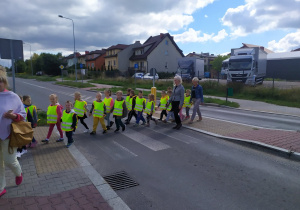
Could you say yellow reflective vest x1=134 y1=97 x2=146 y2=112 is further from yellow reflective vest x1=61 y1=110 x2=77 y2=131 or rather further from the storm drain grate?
the storm drain grate

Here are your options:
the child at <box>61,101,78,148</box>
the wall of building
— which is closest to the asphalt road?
the child at <box>61,101,78,148</box>

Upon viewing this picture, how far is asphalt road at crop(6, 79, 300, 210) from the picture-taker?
12.0 ft

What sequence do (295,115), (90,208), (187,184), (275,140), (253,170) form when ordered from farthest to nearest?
(295,115) < (275,140) < (253,170) < (187,184) < (90,208)

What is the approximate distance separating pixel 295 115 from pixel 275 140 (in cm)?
702

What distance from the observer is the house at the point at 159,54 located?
50531mm

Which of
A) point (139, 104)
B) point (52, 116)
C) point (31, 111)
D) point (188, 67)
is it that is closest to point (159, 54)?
point (188, 67)

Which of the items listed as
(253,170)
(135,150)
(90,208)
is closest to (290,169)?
(253,170)

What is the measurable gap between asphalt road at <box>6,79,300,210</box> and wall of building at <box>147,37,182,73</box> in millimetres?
44631

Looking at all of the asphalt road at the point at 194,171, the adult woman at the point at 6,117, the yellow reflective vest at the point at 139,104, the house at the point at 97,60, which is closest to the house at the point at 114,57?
the house at the point at 97,60

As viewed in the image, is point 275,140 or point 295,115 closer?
point 275,140

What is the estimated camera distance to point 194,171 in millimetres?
4734

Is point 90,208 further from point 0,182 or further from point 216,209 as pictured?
point 216,209

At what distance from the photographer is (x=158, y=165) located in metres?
5.05

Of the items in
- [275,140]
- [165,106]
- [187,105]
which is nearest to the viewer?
[275,140]
